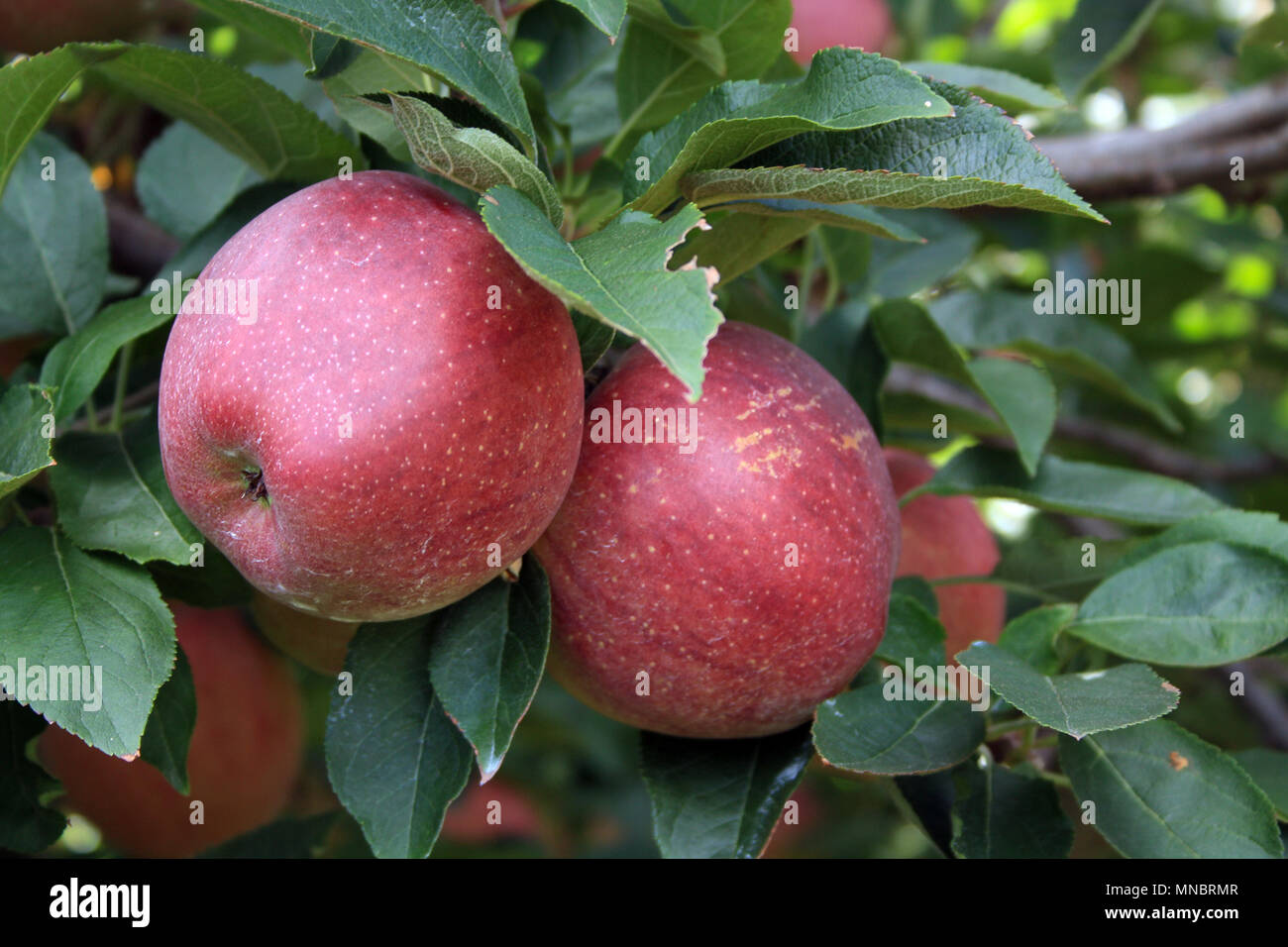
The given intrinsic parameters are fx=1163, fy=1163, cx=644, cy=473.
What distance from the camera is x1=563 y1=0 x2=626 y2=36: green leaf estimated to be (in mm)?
828

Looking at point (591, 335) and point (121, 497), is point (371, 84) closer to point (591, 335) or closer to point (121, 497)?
point (591, 335)

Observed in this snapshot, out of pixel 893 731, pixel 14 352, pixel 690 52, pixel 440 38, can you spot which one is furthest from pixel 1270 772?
pixel 14 352

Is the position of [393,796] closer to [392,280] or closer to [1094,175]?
[392,280]

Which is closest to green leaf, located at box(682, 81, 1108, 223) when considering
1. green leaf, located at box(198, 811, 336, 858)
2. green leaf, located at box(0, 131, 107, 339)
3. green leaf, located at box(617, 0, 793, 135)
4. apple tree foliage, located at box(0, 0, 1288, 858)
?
apple tree foliage, located at box(0, 0, 1288, 858)

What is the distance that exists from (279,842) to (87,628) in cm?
62

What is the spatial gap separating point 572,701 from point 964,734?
186 centimetres

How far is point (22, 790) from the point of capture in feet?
3.58

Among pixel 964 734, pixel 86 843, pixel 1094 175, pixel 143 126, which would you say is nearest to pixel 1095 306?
pixel 1094 175

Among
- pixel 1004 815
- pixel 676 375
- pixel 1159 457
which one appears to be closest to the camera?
pixel 676 375

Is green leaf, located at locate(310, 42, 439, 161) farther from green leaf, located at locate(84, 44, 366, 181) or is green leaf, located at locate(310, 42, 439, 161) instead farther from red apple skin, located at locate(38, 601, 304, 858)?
red apple skin, located at locate(38, 601, 304, 858)

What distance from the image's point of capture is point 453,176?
0.87 meters

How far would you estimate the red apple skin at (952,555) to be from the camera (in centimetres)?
136

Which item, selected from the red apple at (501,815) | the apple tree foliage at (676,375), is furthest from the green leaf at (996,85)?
the red apple at (501,815)

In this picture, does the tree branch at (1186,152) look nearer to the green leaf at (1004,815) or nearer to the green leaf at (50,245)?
the green leaf at (1004,815)
